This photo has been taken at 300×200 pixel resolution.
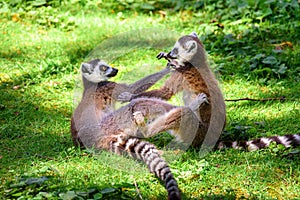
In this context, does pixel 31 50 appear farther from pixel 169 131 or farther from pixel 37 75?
pixel 169 131

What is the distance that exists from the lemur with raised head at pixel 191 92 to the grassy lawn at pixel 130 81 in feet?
0.55

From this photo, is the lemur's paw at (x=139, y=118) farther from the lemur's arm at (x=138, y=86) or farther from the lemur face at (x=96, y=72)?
the lemur face at (x=96, y=72)

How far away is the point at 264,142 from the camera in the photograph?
5.03m

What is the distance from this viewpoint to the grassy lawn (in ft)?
14.5

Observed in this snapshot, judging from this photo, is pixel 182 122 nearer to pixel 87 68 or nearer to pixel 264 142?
pixel 264 142

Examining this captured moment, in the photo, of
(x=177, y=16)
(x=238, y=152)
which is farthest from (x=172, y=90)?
(x=177, y=16)

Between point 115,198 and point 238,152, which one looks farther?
point 238,152

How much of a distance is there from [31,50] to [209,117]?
4.04 meters

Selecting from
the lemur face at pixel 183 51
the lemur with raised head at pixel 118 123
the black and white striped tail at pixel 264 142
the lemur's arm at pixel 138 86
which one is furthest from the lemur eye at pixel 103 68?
the black and white striped tail at pixel 264 142

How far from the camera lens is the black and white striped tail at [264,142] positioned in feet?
16.3

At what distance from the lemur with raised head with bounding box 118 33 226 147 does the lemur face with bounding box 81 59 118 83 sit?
38cm

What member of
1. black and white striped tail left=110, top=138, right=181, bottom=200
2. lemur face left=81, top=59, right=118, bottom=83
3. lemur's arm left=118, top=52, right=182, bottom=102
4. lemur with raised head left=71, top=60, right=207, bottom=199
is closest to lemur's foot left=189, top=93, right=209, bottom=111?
lemur with raised head left=71, top=60, right=207, bottom=199

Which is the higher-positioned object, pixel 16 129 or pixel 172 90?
pixel 172 90

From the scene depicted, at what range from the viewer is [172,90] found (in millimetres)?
5352
